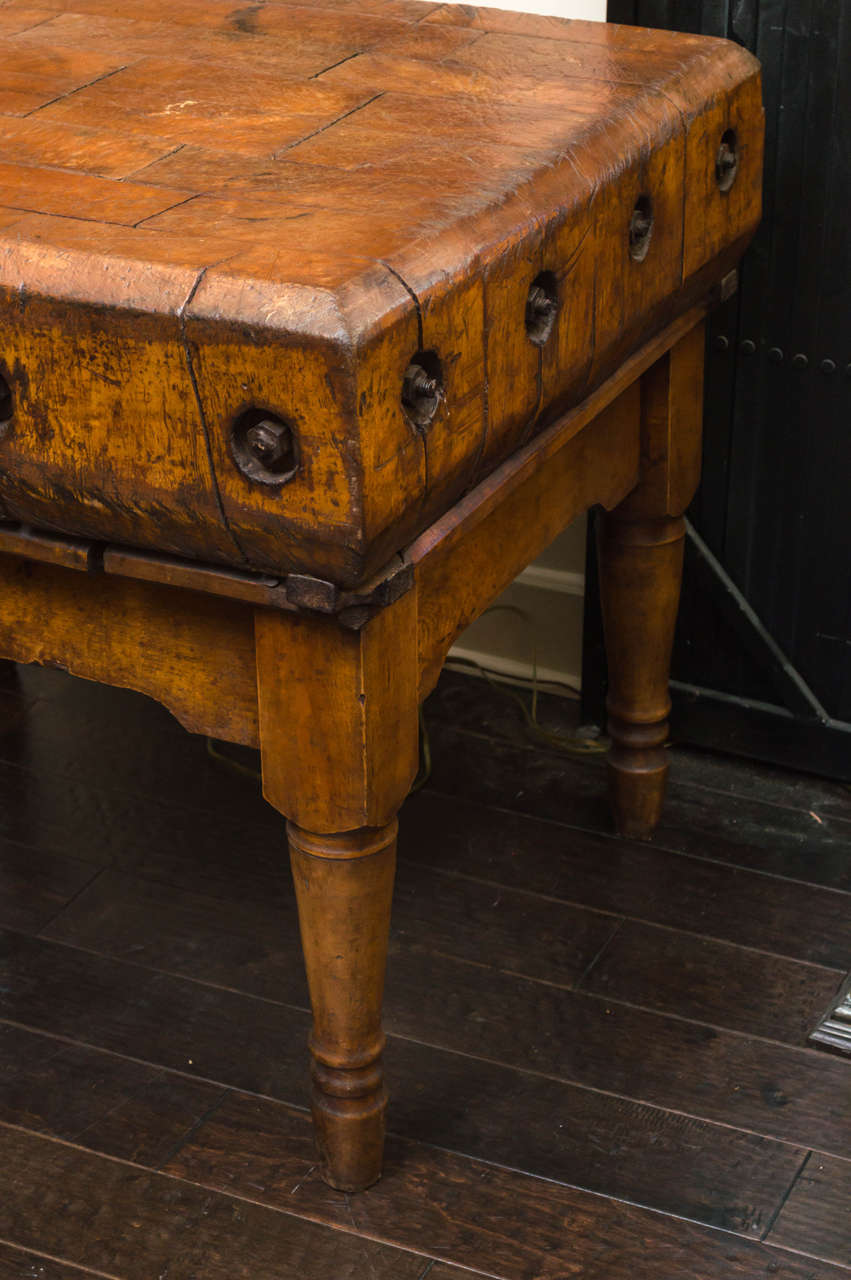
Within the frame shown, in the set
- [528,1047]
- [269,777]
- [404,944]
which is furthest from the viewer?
[404,944]

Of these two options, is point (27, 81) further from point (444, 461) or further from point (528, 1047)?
point (528, 1047)

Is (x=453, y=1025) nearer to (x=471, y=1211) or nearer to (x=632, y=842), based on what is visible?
(x=471, y=1211)

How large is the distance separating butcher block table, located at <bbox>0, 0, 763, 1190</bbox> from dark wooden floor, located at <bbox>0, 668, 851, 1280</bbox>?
0.11 meters

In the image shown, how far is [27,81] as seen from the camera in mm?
1342

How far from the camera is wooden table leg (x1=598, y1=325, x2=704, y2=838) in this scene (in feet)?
5.02

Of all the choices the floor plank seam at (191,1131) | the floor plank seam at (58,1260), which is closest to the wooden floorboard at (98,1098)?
the floor plank seam at (191,1131)

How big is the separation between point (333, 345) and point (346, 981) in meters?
0.52

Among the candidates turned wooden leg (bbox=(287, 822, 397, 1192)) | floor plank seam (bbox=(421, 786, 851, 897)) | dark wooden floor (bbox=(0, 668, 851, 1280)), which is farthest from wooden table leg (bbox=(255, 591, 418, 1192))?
floor plank seam (bbox=(421, 786, 851, 897))

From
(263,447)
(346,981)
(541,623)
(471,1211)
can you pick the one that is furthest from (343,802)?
(541,623)

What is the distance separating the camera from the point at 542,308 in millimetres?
1141

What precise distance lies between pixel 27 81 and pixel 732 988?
0.98m

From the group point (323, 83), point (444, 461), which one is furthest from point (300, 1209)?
point (323, 83)

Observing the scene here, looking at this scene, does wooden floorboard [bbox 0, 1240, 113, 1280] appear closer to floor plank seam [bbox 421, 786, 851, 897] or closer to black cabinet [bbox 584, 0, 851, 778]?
floor plank seam [bbox 421, 786, 851, 897]

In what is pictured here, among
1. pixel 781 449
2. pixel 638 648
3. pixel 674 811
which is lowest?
pixel 674 811
